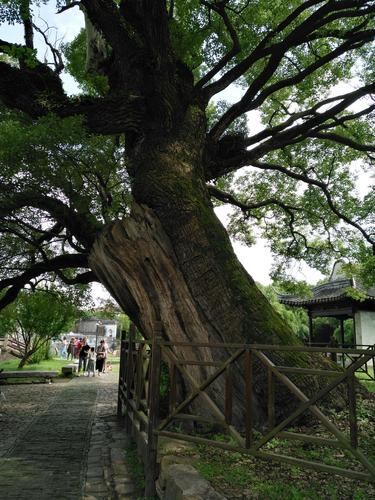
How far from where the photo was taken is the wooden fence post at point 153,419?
3859 mm

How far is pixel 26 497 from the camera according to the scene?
4.13m

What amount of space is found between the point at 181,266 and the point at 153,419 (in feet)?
8.02

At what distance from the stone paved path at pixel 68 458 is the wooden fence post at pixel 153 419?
272 mm

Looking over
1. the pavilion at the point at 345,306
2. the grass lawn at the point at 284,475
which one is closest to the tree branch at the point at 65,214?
the grass lawn at the point at 284,475

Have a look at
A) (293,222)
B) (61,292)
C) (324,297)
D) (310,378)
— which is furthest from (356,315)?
(310,378)

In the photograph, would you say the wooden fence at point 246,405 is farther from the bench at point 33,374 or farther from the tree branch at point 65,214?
the bench at point 33,374

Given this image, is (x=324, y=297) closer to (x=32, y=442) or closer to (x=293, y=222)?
(x=293, y=222)

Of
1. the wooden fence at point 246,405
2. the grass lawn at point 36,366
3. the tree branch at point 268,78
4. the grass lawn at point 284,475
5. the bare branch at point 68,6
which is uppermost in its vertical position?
the bare branch at point 68,6

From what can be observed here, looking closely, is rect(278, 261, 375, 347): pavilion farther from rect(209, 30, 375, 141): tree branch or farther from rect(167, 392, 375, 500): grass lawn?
rect(167, 392, 375, 500): grass lawn

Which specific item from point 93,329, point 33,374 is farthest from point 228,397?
point 93,329

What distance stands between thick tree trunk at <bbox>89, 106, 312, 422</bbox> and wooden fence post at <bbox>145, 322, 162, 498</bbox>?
141 centimetres

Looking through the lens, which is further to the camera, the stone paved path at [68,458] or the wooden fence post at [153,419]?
the stone paved path at [68,458]

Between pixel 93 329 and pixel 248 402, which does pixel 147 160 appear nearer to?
pixel 248 402

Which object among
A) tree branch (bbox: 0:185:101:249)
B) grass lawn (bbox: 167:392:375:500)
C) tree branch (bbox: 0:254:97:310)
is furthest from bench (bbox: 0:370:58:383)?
grass lawn (bbox: 167:392:375:500)
